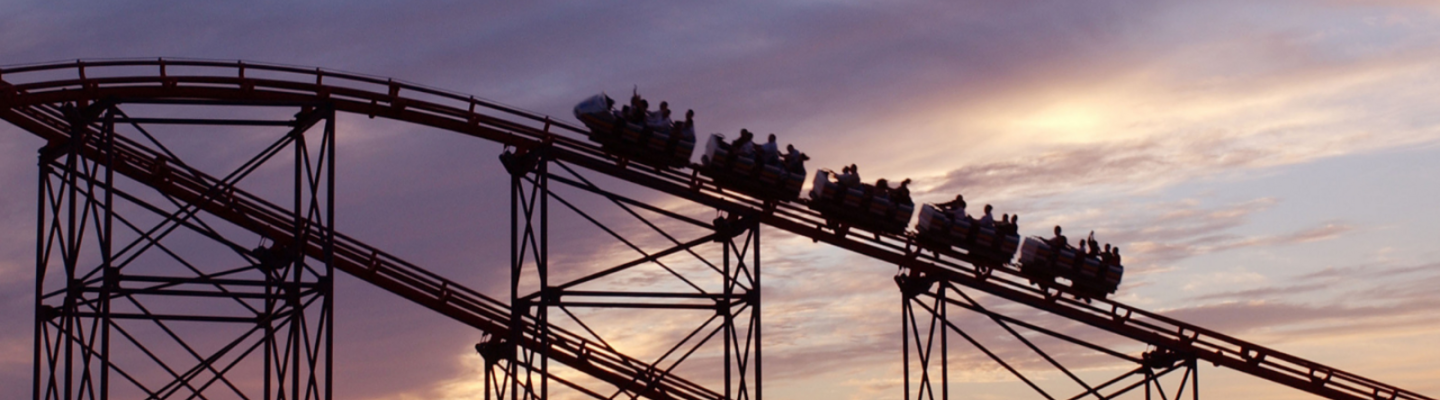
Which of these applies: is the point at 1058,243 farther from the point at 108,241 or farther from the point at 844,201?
the point at 108,241

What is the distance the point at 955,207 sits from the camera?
34.9 meters

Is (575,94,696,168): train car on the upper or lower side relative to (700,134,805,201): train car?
upper

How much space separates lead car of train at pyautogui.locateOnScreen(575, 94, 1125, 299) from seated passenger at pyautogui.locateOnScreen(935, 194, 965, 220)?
36mm

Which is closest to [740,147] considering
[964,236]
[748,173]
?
[748,173]

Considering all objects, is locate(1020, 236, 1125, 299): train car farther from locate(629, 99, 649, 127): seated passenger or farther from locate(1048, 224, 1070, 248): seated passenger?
locate(629, 99, 649, 127): seated passenger

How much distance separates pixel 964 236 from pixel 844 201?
2.59 m

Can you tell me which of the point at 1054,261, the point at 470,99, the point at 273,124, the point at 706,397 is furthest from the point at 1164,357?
the point at 273,124

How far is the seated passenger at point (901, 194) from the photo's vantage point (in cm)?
3400

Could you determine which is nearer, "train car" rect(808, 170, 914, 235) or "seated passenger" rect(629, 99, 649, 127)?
"seated passenger" rect(629, 99, 649, 127)

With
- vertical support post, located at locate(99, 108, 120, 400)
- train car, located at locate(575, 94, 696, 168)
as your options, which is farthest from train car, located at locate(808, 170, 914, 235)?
vertical support post, located at locate(99, 108, 120, 400)

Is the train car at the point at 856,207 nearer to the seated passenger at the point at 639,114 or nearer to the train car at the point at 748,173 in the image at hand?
the train car at the point at 748,173

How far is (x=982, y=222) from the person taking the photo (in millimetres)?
34781

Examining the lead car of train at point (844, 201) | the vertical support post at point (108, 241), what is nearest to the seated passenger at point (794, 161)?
the lead car of train at point (844, 201)

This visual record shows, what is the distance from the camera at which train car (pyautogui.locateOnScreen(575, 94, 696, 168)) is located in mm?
31875
